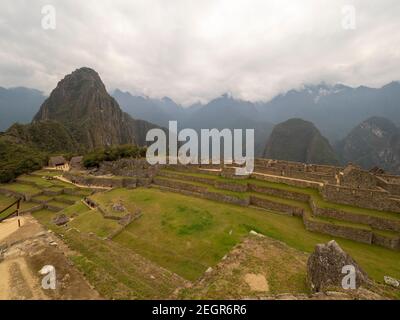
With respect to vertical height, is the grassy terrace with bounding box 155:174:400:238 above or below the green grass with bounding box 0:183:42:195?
above

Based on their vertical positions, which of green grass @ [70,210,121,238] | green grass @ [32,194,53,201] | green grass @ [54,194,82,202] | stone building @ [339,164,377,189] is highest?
stone building @ [339,164,377,189]

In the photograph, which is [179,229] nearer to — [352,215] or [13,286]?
[13,286]

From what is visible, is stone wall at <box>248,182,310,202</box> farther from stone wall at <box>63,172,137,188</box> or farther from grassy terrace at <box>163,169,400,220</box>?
stone wall at <box>63,172,137,188</box>

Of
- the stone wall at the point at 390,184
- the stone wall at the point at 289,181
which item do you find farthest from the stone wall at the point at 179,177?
the stone wall at the point at 390,184

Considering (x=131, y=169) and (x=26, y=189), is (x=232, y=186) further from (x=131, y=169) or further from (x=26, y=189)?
(x=26, y=189)
